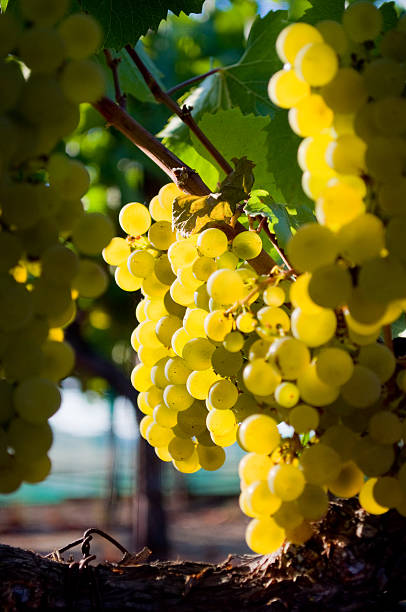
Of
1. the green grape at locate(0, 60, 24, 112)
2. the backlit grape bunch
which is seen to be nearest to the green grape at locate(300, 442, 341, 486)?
the backlit grape bunch

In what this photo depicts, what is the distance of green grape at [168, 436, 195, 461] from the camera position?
656 millimetres

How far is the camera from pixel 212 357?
58 cm

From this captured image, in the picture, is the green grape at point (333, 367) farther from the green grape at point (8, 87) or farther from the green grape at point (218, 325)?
the green grape at point (8, 87)

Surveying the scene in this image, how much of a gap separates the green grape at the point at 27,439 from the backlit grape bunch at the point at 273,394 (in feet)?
0.50

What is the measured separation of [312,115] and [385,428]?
0.24 meters

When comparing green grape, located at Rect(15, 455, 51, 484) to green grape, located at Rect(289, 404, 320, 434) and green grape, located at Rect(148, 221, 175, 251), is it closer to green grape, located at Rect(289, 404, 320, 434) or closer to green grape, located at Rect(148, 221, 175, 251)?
green grape, located at Rect(289, 404, 320, 434)

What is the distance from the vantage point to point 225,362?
578 millimetres

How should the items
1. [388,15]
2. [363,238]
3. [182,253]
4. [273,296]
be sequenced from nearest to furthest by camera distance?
[363,238] → [273,296] → [182,253] → [388,15]

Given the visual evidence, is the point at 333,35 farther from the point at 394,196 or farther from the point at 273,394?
the point at 273,394

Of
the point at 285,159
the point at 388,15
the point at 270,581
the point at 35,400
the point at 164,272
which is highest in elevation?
the point at 388,15

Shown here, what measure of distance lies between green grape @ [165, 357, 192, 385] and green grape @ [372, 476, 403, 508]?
225 millimetres

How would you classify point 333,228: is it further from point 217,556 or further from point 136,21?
point 217,556

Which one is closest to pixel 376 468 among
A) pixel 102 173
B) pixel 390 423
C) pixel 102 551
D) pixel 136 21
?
pixel 390 423

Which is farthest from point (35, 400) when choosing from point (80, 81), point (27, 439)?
point (80, 81)
